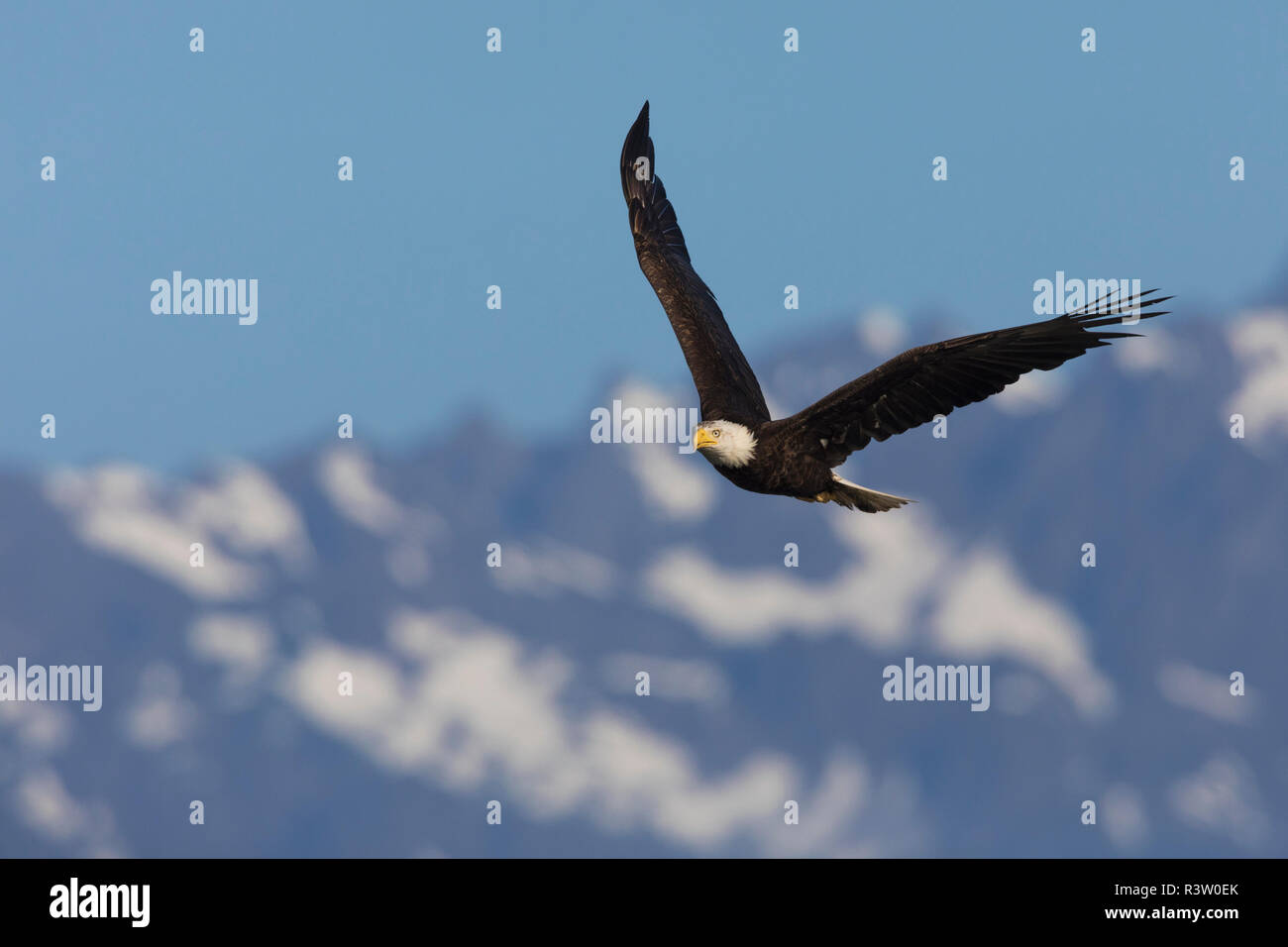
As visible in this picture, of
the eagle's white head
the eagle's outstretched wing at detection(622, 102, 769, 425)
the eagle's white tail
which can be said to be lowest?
the eagle's white tail

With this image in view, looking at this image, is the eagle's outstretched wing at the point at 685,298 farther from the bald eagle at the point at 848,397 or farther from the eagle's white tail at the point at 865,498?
the eagle's white tail at the point at 865,498

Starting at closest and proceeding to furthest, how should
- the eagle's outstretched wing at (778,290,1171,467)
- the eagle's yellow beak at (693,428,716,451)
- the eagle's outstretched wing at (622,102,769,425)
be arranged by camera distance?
1. the eagle's outstretched wing at (778,290,1171,467)
2. the eagle's yellow beak at (693,428,716,451)
3. the eagle's outstretched wing at (622,102,769,425)

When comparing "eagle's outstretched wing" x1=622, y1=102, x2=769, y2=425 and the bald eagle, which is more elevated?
"eagle's outstretched wing" x1=622, y1=102, x2=769, y2=425

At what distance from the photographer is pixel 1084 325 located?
8.78 m

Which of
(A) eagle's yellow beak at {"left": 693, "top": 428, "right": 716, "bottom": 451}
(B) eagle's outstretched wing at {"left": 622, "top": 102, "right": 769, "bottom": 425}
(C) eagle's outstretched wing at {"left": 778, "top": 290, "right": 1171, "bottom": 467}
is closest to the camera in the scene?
(C) eagle's outstretched wing at {"left": 778, "top": 290, "right": 1171, "bottom": 467}

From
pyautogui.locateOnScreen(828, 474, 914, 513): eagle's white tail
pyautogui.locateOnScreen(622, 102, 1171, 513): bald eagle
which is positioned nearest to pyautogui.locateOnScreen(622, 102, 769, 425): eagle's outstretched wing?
pyautogui.locateOnScreen(622, 102, 1171, 513): bald eagle

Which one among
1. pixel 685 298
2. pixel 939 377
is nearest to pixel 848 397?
pixel 939 377

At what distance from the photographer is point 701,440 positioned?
10.1 metres

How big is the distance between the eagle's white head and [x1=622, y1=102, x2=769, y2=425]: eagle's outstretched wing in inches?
7.9

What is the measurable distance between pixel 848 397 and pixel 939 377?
66 centimetres

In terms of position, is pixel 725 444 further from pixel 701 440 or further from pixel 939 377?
pixel 939 377

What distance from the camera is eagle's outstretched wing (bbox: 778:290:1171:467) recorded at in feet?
29.0

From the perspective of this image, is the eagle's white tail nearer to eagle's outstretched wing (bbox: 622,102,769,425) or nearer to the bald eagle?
the bald eagle

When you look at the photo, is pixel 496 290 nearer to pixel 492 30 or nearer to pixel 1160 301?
pixel 492 30
